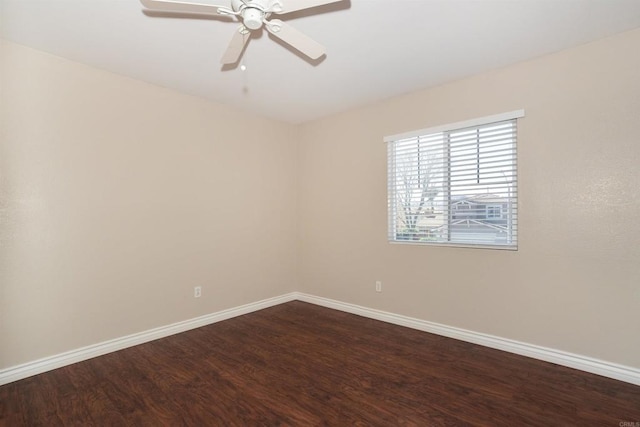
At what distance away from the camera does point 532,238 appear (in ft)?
8.88

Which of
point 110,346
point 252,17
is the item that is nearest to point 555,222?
point 252,17

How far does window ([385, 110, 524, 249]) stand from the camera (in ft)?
9.34

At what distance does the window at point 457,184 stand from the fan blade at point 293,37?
5.78 feet

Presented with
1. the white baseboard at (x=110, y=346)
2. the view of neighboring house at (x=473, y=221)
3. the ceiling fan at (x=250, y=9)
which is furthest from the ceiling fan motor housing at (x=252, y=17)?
the white baseboard at (x=110, y=346)

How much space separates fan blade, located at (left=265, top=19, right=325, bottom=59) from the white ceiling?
27cm

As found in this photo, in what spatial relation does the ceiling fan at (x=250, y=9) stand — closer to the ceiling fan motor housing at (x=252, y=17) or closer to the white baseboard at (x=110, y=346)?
the ceiling fan motor housing at (x=252, y=17)

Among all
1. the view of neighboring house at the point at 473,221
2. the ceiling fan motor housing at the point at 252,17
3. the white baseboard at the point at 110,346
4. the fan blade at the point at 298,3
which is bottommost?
the white baseboard at the point at 110,346

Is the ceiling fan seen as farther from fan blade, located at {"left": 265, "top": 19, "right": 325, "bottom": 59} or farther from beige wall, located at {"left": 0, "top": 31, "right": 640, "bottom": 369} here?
beige wall, located at {"left": 0, "top": 31, "right": 640, "bottom": 369}

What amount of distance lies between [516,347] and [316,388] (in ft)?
5.99

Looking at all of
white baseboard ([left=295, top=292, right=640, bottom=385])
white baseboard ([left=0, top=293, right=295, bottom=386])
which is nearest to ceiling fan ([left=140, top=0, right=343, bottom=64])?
white baseboard ([left=0, top=293, right=295, bottom=386])

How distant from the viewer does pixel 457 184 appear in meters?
3.12

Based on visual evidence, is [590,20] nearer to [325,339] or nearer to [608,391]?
[608,391]

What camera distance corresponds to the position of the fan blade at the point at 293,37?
1759mm

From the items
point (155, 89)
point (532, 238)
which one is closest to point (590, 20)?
point (532, 238)
